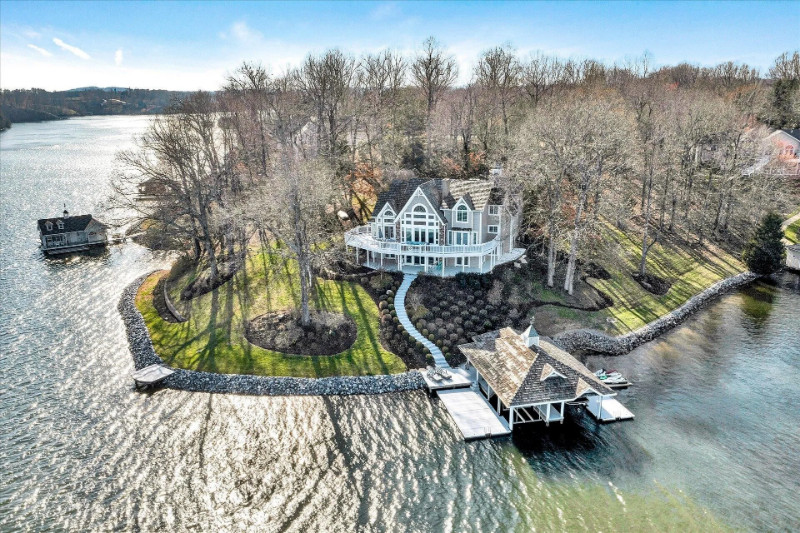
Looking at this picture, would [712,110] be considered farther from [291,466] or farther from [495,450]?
[291,466]

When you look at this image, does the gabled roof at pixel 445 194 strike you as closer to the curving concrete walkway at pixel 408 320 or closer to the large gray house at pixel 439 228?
the large gray house at pixel 439 228

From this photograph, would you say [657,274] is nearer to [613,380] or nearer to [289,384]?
[613,380]

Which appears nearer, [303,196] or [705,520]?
[705,520]

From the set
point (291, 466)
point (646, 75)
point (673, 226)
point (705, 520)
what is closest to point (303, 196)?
point (291, 466)

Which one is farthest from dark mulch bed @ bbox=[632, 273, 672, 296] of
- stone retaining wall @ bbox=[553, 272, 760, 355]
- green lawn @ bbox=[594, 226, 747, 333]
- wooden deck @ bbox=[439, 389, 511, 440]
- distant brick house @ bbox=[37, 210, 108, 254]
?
distant brick house @ bbox=[37, 210, 108, 254]

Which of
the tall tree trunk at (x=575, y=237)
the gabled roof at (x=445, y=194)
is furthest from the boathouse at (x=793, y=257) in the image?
the gabled roof at (x=445, y=194)

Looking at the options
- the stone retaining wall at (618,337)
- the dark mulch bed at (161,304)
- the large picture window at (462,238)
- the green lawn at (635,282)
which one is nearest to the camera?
the stone retaining wall at (618,337)
